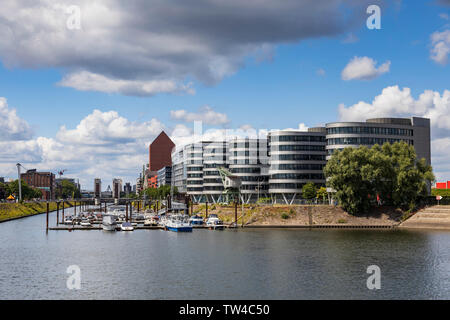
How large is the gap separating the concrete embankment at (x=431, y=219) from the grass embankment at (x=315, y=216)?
376 centimetres

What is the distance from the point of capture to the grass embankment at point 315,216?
519 feet

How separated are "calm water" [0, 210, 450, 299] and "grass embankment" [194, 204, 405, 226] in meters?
25.1

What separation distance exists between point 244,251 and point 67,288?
41.3 meters

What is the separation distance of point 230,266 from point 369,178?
85050mm

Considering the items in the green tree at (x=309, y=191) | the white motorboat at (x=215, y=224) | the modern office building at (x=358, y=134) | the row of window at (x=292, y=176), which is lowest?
the white motorboat at (x=215, y=224)

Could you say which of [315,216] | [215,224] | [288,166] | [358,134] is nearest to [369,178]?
[315,216]

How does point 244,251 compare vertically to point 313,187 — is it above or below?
below

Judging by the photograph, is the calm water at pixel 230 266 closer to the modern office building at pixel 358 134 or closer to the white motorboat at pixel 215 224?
the white motorboat at pixel 215 224

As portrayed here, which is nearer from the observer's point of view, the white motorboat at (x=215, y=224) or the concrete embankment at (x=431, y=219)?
the concrete embankment at (x=431, y=219)

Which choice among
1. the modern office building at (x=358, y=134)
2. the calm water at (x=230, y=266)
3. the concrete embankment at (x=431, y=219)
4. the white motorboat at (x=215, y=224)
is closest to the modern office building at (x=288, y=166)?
the modern office building at (x=358, y=134)
